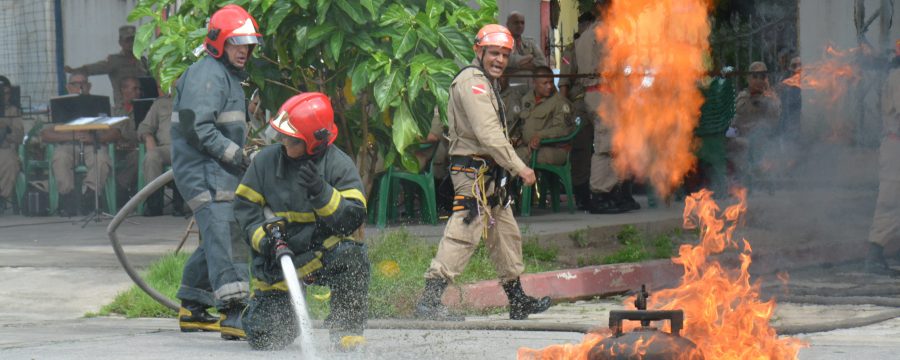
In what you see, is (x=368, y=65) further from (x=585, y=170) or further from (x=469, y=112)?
(x=585, y=170)

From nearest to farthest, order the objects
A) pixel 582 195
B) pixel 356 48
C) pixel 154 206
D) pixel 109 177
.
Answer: pixel 356 48 → pixel 582 195 → pixel 154 206 → pixel 109 177

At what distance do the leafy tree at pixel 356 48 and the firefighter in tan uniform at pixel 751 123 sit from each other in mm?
5658

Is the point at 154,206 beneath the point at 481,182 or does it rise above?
beneath

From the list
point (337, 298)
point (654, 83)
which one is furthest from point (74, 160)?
point (337, 298)

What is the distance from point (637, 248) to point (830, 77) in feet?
15.3

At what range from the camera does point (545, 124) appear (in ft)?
46.0

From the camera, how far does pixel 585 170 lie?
48.5 feet

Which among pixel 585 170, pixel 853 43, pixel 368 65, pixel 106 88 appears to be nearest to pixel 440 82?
pixel 368 65

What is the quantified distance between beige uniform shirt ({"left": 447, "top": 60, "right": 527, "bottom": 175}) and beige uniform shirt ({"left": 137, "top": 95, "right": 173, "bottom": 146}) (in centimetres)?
722

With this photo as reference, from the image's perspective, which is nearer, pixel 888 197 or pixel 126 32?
pixel 888 197

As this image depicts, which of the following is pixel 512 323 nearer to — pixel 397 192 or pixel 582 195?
pixel 397 192

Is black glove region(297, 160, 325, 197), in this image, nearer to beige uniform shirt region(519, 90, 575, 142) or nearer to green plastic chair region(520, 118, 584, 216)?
green plastic chair region(520, 118, 584, 216)

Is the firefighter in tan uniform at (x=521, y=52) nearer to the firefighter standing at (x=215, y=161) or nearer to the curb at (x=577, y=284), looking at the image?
the curb at (x=577, y=284)

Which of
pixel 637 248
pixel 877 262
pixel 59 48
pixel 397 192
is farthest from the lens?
pixel 59 48
